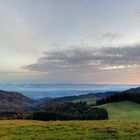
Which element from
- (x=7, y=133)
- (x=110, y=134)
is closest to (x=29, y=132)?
(x=7, y=133)

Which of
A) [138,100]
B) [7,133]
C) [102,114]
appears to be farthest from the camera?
[138,100]

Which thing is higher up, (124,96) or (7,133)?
(124,96)

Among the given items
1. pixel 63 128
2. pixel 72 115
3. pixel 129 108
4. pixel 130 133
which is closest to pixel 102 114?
pixel 72 115

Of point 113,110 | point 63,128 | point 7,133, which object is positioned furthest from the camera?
point 113,110

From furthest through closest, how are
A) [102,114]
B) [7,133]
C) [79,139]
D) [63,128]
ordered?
[102,114] → [63,128] → [7,133] → [79,139]

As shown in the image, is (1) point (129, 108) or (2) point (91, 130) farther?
(1) point (129, 108)

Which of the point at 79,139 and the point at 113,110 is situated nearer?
the point at 79,139

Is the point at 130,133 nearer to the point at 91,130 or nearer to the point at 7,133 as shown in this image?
the point at 91,130

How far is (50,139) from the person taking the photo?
37.8m

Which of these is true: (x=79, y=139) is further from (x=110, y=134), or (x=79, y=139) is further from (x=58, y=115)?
(x=58, y=115)

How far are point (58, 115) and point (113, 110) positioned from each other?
24.5 meters

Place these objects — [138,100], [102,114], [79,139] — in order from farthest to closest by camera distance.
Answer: [138,100]
[102,114]
[79,139]

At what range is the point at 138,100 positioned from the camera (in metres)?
126

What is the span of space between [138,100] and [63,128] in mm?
83754
